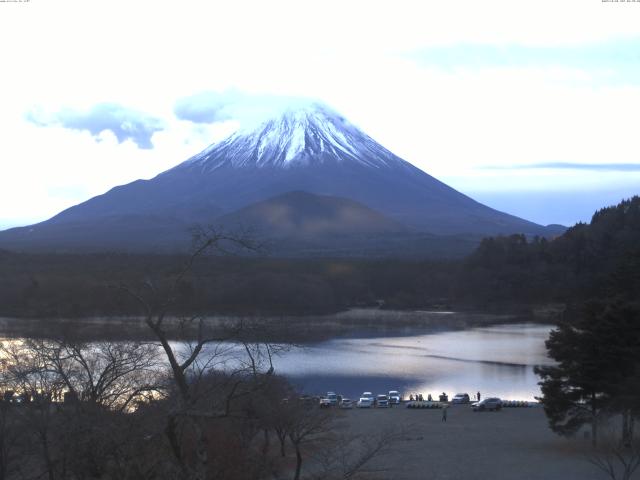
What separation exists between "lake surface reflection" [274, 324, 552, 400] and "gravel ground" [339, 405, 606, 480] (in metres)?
2.41

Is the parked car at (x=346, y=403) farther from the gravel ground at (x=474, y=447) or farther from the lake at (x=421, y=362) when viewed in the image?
the lake at (x=421, y=362)

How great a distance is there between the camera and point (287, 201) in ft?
261

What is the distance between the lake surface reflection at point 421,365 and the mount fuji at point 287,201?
35392 millimetres

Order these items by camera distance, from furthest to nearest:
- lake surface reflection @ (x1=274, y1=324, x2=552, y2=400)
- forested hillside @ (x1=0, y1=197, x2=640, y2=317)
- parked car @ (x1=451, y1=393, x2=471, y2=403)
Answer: forested hillside @ (x1=0, y1=197, x2=640, y2=317)
lake surface reflection @ (x1=274, y1=324, x2=552, y2=400)
parked car @ (x1=451, y1=393, x2=471, y2=403)

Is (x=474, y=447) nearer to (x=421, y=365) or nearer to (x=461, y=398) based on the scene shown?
(x=461, y=398)

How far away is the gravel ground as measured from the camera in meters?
9.97

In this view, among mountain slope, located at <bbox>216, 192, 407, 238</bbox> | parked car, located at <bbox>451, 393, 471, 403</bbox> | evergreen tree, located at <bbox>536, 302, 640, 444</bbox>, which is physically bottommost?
parked car, located at <bbox>451, 393, 471, 403</bbox>

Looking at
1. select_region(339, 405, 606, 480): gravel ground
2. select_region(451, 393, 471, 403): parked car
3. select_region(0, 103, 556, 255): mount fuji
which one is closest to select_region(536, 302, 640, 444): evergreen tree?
select_region(339, 405, 606, 480): gravel ground

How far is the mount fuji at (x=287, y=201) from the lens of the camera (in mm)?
71062

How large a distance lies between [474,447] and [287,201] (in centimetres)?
6829

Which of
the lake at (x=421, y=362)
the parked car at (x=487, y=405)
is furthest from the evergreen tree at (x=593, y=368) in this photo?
the lake at (x=421, y=362)

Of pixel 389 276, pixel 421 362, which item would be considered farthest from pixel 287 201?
pixel 421 362

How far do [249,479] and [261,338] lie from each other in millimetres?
2342

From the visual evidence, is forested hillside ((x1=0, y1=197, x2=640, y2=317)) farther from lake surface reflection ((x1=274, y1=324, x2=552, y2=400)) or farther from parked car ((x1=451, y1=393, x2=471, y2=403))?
parked car ((x1=451, y1=393, x2=471, y2=403))
